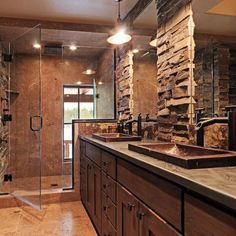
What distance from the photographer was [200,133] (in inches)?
64.4

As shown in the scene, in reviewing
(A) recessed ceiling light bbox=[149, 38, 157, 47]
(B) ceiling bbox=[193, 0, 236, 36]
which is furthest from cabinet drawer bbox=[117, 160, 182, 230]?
(A) recessed ceiling light bbox=[149, 38, 157, 47]

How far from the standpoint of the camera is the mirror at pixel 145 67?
8.34 ft

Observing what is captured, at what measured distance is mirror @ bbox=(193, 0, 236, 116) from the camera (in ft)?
5.16

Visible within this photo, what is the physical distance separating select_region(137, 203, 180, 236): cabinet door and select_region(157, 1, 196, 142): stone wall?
0.77m

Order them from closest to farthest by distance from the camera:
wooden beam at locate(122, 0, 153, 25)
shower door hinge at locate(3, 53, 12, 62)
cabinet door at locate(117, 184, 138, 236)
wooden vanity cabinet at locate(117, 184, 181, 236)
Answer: wooden vanity cabinet at locate(117, 184, 181, 236) < cabinet door at locate(117, 184, 138, 236) < wooden beam at locate(122, 0, 153, 25) < shower door hinge at locate(3, 53, 12, 62)

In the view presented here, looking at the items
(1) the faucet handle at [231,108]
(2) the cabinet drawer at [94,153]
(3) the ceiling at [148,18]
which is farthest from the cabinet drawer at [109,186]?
(3) the ceiling at [148,18]

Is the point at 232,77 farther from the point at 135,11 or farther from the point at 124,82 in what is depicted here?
the point at 124,82

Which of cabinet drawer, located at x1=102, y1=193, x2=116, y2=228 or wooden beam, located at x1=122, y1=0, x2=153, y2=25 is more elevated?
wooden beam, located at x1=122, y1=0, x2=153, y2=25

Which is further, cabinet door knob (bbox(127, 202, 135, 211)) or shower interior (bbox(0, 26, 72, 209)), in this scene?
shower interior (bbox(0, 26, 72, 209))

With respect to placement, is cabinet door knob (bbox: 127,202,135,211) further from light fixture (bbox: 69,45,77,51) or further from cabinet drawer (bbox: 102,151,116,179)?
light fixture (bbox: 69,45,77,51)

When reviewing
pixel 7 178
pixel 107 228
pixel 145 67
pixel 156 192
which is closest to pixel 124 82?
pixel 145 67

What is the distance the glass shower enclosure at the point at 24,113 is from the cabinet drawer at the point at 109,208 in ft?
5.83

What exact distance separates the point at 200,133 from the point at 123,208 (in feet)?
2.14

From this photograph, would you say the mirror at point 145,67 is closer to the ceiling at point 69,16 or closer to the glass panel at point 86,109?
the ceiling at point 69,16
